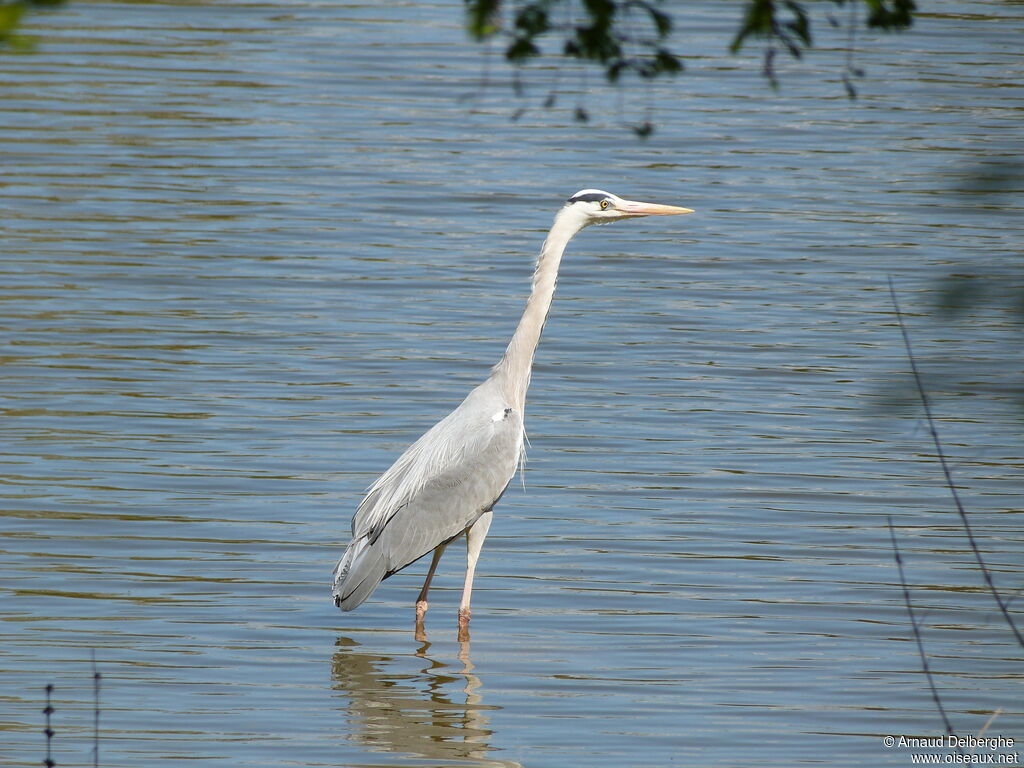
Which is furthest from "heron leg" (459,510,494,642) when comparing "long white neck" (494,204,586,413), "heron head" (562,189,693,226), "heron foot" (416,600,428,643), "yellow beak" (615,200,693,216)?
"yellow beak" (615,200,693,216)

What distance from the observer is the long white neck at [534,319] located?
715 centimetres

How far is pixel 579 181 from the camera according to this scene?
13852mm

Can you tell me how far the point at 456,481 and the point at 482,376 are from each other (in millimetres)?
2992

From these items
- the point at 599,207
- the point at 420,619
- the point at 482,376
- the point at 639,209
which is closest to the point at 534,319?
the point at 599,207

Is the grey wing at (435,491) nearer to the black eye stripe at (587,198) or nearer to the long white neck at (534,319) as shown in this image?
the long white neck at (534,319)

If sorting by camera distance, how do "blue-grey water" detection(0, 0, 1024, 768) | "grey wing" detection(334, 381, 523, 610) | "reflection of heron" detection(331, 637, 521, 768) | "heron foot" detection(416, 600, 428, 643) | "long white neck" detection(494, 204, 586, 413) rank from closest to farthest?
"reflection of heron" detection(331, 637, 521, 768), "blue-grey water" detection(0, 0, 1024, 768), "heron foot" detection(416, 600, 428, 643), "grey wing" detection(334, 381, 523, 610), "long white neck" detection(494, 204, 586, 413)

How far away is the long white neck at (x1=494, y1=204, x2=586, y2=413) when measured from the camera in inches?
282

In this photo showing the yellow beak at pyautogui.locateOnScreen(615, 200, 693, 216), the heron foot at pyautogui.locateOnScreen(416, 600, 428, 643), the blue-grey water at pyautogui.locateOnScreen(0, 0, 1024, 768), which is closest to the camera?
the blue-grey water at pyautogui.locateOnScreen(0, 0, 1024, 768)

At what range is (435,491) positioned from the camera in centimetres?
679

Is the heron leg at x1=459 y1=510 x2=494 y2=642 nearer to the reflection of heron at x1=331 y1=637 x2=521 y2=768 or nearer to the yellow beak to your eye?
the reflection of heron at x1=331 y1=637 x2=521 y2=768

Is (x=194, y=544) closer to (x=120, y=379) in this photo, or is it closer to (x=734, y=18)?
(x=120, y=379)

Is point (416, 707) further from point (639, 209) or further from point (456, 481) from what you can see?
point (639, 209)

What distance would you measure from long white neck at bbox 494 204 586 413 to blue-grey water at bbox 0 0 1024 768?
867mm

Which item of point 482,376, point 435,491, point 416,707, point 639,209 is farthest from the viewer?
point 482,376
